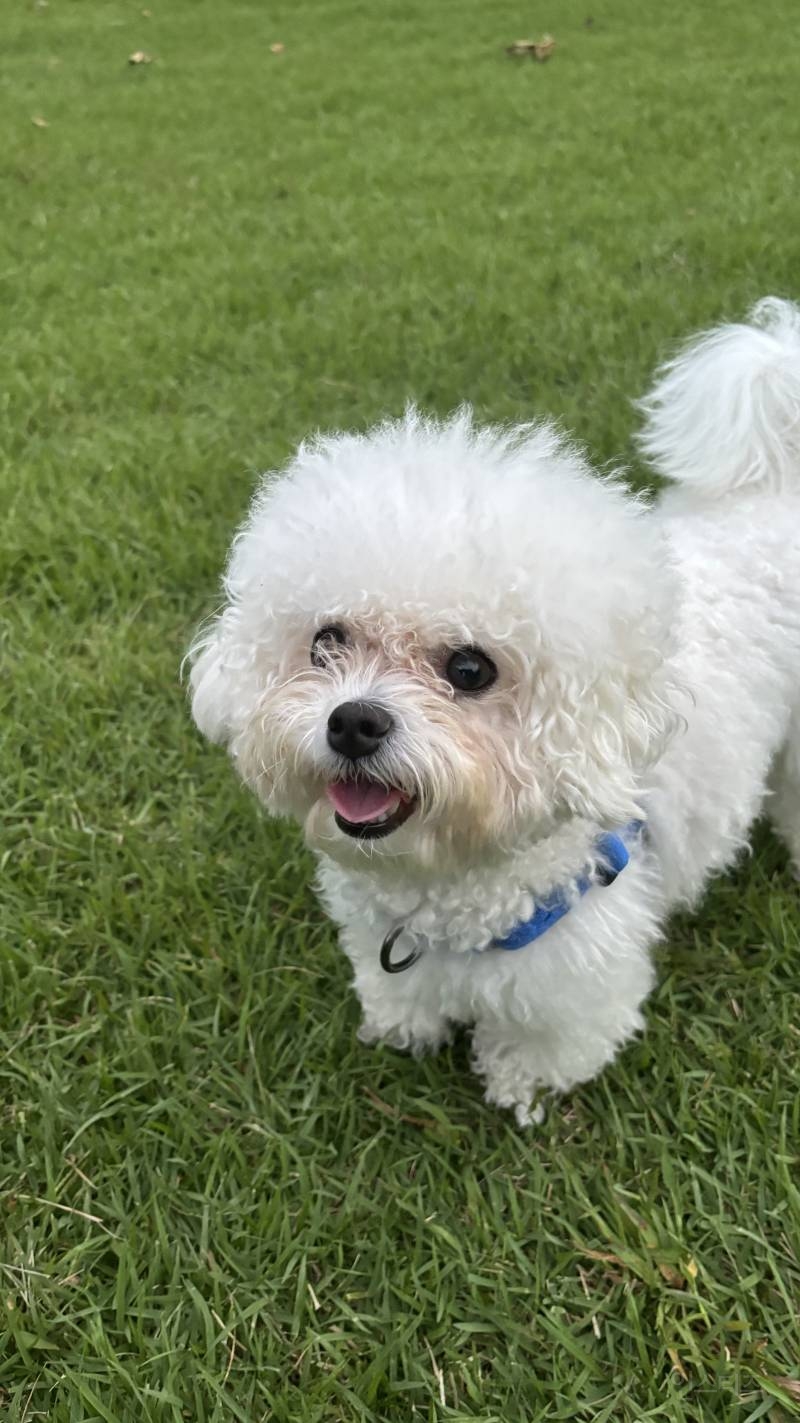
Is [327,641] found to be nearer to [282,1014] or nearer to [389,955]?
[389,955]

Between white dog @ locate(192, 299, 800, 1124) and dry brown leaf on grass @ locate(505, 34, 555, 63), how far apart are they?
8599mm

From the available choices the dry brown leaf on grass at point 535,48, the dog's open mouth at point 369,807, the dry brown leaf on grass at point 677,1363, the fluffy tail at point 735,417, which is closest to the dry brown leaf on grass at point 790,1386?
the dry brown leaf on grass at point 677,1363

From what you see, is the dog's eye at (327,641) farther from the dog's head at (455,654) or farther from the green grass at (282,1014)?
the green grass at (282,1014)

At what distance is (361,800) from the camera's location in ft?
4.96

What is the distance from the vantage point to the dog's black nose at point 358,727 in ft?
4.66

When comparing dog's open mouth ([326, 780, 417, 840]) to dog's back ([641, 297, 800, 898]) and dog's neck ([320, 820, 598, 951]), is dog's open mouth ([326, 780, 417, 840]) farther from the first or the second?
dog's back ([641, 297, 800, 898])

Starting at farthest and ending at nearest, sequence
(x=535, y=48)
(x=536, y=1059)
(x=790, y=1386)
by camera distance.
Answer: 1. (x=535, y=48)
2. (x=536, y=1059)
3. (x=790, y=1386)

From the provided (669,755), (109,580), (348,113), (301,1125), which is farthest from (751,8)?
(301,1125)

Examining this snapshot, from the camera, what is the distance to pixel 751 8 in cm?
997

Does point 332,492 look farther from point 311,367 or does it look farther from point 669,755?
point 311,367

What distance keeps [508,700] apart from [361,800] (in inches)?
10.8

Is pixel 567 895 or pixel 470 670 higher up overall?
pixel 470 670

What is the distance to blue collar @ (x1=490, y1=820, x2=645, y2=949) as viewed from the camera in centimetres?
179

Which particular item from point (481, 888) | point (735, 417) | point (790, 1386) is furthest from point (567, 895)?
point (735, 417)
